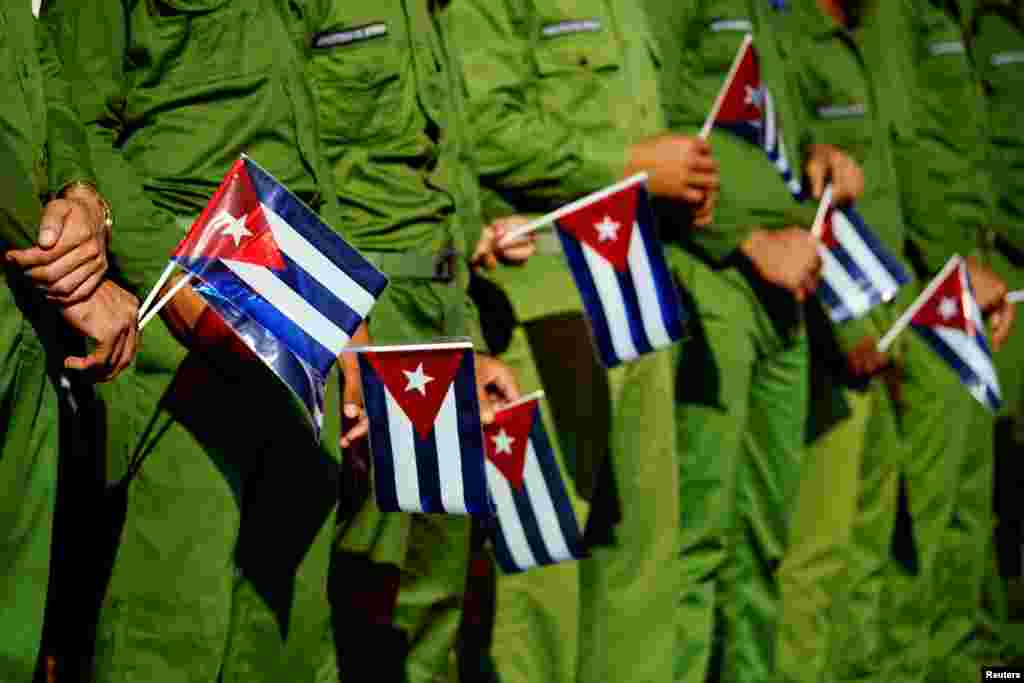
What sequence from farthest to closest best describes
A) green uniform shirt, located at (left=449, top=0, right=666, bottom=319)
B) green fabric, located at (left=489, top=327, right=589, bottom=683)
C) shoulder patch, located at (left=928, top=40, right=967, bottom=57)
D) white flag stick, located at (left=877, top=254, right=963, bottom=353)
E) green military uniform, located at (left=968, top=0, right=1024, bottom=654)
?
green military uniform, located at (left=968, top=0, right=1024, bottom=654) → shoulder patch, located at (left=928, top=40, right=967, bottom=57) → white flag stick, located at (left=877, top=254, right=963, bottom=353) → green fabric, located at (left=489, top=327, right=589, bottom=683) → green uniform shirt, located at (left=449, top=0, right=666, bottom=319)

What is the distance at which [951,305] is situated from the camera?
20.9ft

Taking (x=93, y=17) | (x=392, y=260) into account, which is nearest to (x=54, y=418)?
(x=93, y=17)

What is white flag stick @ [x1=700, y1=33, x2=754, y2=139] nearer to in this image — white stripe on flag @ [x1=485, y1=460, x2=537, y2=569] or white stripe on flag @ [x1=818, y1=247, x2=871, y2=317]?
white stripe on flag @ [x1=818, y1=247, x2=871, y2=317]

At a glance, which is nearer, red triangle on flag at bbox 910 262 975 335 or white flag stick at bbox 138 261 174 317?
white flag stick at bbox 138 261 174 317

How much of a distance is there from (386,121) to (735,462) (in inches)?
73.4

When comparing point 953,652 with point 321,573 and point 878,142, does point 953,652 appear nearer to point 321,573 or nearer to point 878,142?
point 878,142

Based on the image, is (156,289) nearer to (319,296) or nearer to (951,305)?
(319,296)

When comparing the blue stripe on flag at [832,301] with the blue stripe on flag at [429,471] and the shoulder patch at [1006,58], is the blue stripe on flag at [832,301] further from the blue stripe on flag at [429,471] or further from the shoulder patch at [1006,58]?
the blue stripe on flag at [429,471]

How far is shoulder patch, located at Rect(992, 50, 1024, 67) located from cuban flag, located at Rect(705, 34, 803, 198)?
84.4 inches

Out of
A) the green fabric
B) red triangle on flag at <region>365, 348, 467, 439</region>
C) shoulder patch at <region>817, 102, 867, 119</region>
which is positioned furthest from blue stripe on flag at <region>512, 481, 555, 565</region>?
shoulder patch at <region>817, 102, 867, 119</region>

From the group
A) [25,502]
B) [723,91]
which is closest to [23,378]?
[25,502]

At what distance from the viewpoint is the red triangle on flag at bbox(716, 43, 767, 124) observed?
5605 mm

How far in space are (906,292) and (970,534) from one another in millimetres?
979

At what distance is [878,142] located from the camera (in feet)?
22.1
